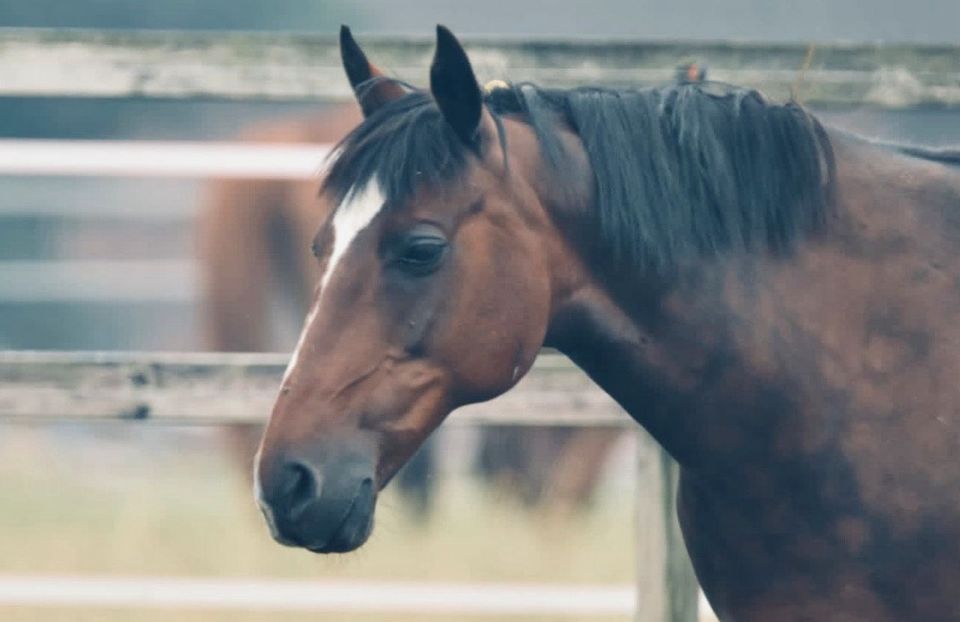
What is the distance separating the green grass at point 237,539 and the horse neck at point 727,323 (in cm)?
184

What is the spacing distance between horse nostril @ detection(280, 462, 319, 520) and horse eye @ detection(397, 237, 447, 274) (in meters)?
0.32

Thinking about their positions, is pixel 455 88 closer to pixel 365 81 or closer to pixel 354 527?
pixel 365 81

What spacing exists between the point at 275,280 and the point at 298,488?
3.91 m

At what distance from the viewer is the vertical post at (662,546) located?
3510 millimetres

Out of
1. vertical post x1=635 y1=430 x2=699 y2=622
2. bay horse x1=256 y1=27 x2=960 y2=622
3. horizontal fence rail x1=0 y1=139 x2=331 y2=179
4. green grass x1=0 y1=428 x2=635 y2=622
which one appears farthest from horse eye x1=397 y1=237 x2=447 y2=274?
green grass x1=0 y1=428 x2=635 y2=622

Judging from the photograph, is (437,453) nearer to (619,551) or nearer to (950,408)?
(619,551)

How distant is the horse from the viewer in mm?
5980

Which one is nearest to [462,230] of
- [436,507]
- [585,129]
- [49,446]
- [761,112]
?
Result: [585,129]

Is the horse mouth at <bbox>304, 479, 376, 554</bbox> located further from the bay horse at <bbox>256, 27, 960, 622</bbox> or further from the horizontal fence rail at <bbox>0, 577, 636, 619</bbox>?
the horizontal fence rail at <bbox>0, 577, 636, 619</bbox>

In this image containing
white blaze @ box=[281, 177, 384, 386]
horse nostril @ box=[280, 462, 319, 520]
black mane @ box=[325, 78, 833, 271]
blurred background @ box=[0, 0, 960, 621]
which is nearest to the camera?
horse nostril @ box=[280, 462, 319, 520]

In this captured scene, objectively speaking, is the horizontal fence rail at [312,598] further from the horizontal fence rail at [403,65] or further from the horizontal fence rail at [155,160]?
the horizontal fence rail at [403,65]

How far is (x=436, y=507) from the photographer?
6.17 meters

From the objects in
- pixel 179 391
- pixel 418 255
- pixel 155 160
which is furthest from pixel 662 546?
pixel 155 160

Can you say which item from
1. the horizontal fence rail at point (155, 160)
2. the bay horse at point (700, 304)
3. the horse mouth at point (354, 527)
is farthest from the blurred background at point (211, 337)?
the horse mouth at point (354, 527)
